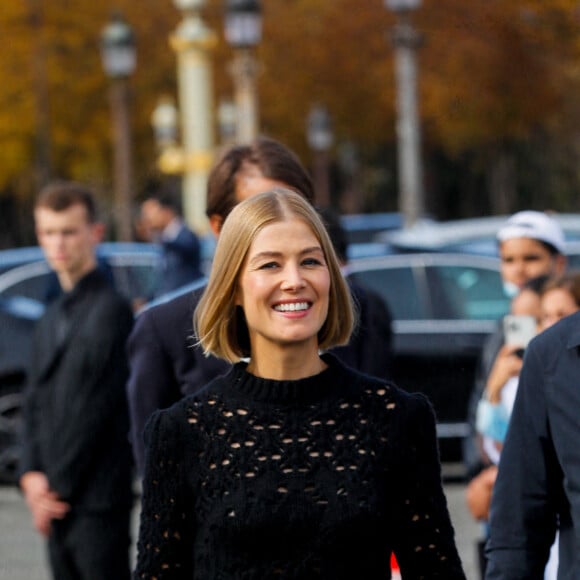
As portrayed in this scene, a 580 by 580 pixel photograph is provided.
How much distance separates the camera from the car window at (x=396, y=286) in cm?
1300

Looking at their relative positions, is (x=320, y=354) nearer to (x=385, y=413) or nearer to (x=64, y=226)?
(x=385, y=413)

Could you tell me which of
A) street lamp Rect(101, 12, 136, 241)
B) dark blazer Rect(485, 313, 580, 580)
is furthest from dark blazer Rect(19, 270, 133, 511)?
street lamp Rect(101, 12, 136, 241)

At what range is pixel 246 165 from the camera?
482cm

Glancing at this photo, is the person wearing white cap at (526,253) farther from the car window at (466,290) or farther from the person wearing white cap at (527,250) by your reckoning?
the car window at (466,290)

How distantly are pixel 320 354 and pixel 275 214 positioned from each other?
0.30m

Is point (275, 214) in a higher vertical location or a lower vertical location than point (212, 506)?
Result: higher

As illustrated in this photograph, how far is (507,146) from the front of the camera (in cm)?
4675

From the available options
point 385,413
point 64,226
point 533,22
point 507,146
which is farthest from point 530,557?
point 507,146

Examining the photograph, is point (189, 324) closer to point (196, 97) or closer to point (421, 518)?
point (421, 518)

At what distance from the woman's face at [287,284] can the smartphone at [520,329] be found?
2566 millimetres

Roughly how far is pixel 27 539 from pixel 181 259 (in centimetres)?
299

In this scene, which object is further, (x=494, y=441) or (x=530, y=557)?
(x=494, y=441)

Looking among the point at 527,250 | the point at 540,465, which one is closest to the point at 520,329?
the point at 527,250

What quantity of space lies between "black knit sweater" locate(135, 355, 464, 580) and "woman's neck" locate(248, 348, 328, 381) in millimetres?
31
